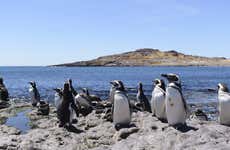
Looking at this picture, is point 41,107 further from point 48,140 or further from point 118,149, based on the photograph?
point 118,149

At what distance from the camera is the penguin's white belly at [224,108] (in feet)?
59.0

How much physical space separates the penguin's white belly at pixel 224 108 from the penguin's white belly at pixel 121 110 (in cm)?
360

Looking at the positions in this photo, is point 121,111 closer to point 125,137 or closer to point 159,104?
point 159,104

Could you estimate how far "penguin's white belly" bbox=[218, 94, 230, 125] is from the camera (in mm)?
17992

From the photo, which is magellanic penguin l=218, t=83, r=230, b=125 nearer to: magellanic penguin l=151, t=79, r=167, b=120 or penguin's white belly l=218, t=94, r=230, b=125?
penguin's white belly l=218, t=94, r=230, b=125

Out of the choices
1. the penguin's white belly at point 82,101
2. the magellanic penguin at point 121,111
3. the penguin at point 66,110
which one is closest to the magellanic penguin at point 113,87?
the magellanic penguin at point 121,111

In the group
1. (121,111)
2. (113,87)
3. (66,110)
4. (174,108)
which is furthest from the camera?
(113,87)

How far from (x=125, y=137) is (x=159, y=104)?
3.08 metres

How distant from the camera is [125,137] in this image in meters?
16.7

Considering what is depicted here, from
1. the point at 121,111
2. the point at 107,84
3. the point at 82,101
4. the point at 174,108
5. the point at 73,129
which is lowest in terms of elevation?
the point at 107,84

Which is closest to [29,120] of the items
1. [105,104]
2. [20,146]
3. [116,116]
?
[105,104]

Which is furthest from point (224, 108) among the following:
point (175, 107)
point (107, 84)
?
point (107, 84)

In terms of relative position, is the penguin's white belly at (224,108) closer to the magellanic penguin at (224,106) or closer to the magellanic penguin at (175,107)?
the magellanic penguin at (224,106)

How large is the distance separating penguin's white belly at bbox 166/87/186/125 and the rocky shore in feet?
1.27
